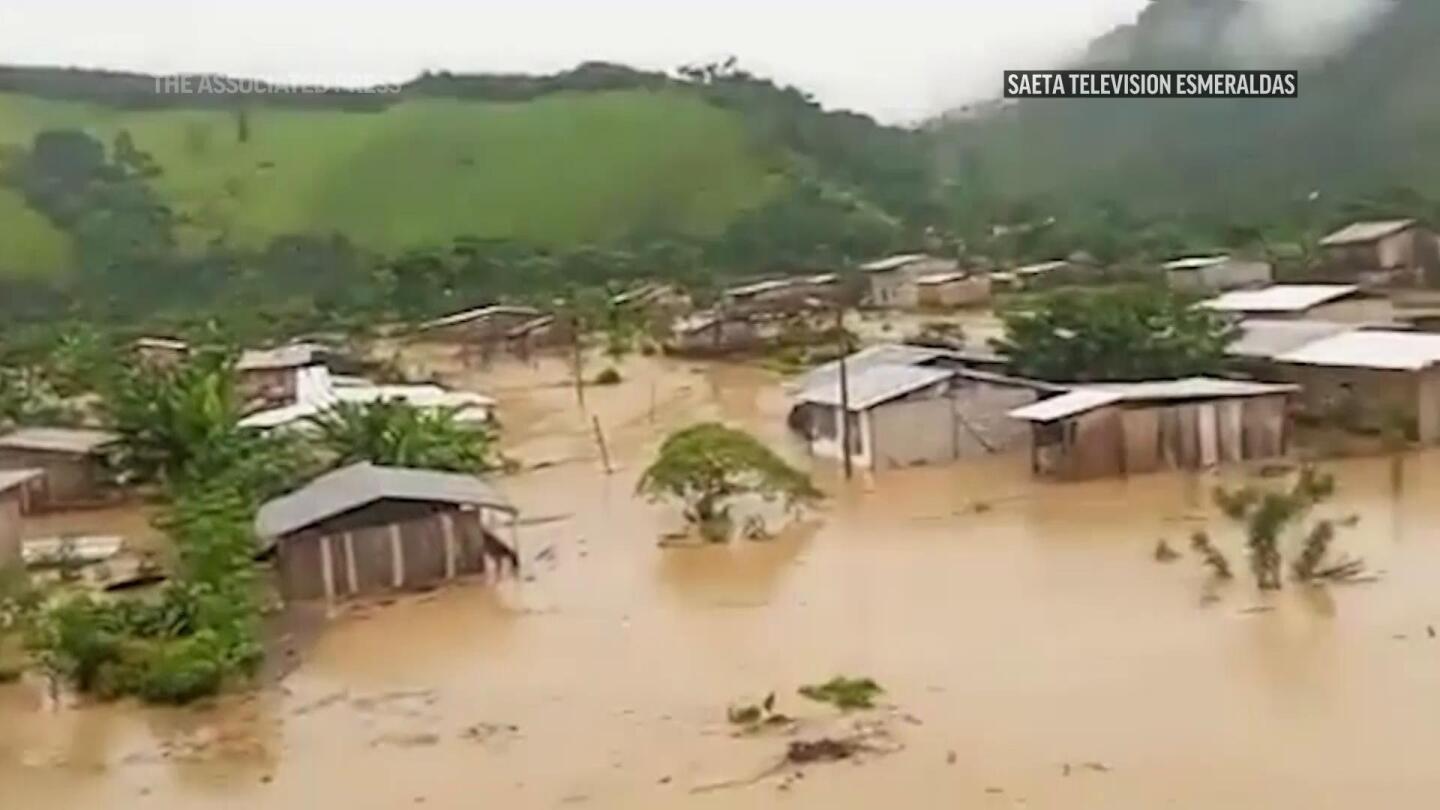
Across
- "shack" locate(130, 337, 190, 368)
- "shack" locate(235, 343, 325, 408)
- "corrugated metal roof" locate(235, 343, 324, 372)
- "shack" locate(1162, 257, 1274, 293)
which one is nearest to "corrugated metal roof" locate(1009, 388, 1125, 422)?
"shack" locate(235, 343, 325, 408)

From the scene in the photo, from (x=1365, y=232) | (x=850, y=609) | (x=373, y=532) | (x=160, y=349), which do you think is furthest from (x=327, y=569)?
(x=1365, y=232)

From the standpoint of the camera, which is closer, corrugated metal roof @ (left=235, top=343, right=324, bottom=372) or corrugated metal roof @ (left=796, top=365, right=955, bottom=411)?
corrugated metal roof @ (left=796, top=365, right=955, bottom=411)

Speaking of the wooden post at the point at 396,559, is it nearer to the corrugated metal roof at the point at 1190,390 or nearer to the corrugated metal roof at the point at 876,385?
the corrugated metal roof at the point at 876,385

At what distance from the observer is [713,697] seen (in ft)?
32.4

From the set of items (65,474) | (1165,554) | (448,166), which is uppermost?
(448,166)

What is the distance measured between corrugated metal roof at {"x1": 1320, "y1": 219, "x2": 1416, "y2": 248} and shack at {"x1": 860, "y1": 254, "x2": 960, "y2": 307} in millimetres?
8182

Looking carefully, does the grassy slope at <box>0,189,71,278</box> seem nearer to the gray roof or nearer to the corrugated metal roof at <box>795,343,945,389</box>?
the corrugated metal roof at <box>795,343,945,389</box>

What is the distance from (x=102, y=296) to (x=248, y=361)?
57.0 feet

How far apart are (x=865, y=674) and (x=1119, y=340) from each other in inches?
355

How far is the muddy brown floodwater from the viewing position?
27.2 feet

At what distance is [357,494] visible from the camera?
40.1 feet

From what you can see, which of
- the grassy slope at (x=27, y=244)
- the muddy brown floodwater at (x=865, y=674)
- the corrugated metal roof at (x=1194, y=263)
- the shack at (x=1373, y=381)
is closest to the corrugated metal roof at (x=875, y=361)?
the shack at (x=1373, y=381)

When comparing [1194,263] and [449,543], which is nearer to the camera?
[449,543]

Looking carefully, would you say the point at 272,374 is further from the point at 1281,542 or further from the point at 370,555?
the point at 1281,542
